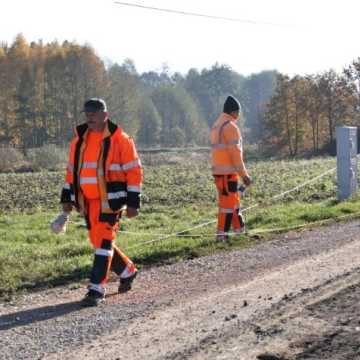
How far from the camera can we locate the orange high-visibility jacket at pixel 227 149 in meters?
10.3

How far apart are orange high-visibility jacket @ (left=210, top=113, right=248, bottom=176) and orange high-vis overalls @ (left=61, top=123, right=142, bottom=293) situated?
11.0 feet

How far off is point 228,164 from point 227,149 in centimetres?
21

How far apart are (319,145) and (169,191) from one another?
167ft

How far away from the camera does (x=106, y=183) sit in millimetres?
7156

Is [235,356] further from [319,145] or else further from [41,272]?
[319,145]

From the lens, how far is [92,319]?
6.45 metres

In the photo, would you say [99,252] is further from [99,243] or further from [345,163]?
[345,163]

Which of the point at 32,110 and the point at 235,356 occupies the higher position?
the point at 32,110

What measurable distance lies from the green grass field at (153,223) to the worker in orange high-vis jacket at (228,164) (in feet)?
1.16

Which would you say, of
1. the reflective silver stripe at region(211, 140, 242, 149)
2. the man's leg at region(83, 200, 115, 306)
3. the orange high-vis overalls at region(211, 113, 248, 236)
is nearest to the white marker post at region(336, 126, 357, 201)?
the orange high-vis overalls at region(211, 113, 248, 236)

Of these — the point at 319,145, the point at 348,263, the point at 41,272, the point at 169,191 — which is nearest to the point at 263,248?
the point at 348,263

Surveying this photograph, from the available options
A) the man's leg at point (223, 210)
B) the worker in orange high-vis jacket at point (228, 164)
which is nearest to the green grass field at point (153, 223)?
the man's leg at point (223, 210)

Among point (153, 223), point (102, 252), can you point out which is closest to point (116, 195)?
point (102, 252)

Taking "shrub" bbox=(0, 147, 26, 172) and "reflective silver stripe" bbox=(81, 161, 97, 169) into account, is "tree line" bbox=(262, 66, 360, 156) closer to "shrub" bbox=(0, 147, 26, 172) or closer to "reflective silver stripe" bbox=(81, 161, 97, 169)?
"shrub" bbox=(0, 147, 26, 172)
